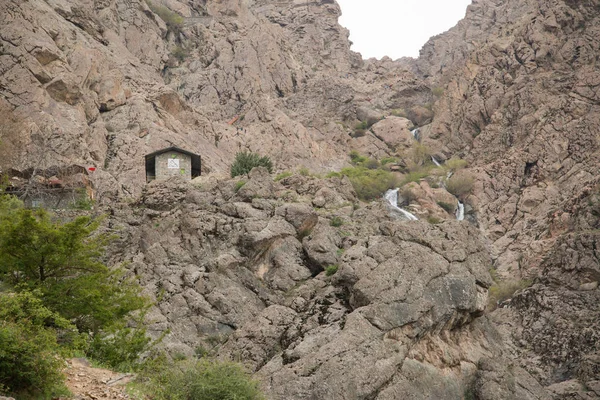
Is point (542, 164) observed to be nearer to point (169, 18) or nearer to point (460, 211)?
point (460, 211)

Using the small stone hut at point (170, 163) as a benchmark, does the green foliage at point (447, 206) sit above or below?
below

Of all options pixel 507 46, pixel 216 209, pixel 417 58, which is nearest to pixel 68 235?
pixel 216 209

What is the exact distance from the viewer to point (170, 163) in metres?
41.8

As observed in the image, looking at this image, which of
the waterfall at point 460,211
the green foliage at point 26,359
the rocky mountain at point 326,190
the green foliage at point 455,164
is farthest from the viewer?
the green foliage at point 455,164

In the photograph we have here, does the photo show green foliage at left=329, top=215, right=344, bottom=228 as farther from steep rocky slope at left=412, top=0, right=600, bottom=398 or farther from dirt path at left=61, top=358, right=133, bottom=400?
dirt path at left=61, top=358, right=133, bottom=400

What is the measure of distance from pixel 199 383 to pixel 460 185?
5345 cm

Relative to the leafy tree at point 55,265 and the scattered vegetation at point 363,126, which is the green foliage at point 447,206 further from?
the leafy tree at point 55,265

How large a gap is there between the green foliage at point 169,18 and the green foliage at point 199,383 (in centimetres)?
7047

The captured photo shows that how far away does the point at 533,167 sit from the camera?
200 ft

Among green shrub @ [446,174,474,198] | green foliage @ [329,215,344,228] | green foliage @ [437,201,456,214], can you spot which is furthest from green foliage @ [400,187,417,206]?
green foliage @ [329,215,344,228]

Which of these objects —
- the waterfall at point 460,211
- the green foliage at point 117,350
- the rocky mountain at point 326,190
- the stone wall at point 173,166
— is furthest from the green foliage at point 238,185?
the waterfall at point 460,211

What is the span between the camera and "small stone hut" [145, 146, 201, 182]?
41.5m

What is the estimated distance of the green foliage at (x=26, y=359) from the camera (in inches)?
428

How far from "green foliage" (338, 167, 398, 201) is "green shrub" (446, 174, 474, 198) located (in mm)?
5845
